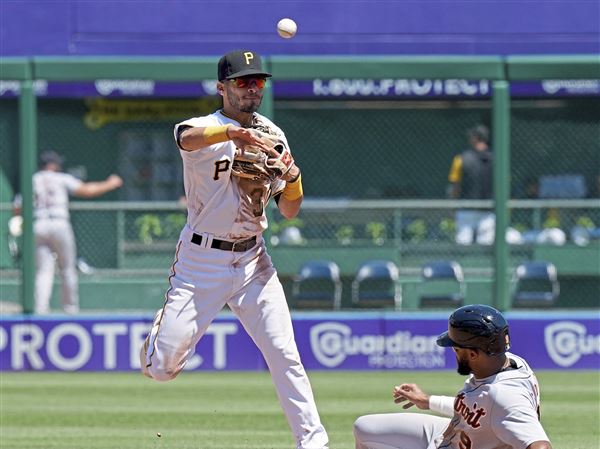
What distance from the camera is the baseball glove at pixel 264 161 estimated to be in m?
6.14

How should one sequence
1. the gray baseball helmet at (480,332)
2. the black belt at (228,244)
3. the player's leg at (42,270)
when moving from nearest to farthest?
the gray baseball helmet at (480,332) → the black belt at (228,244) → the player's leg at (42,270)

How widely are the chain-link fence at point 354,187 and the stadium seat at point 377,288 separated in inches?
3.8

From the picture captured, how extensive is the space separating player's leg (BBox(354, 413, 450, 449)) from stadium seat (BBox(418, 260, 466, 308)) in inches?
277

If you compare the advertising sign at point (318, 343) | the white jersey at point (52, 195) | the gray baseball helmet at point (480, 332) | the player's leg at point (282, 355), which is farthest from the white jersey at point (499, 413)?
the white jersey at point (52, 195)

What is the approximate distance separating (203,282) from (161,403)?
12.9 feet

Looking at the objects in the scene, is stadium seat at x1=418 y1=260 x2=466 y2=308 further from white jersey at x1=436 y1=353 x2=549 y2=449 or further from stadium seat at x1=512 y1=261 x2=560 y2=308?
white jersey at x1=436 y1=353 x2=549 y2=449

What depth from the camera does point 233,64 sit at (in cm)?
620

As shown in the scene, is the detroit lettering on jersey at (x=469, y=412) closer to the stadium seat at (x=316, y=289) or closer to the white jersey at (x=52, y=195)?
the stadium seat at (x=316, y=289)

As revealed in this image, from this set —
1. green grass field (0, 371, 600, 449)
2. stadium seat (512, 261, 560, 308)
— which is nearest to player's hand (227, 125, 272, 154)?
green grass field (0, 371, 600, 449)

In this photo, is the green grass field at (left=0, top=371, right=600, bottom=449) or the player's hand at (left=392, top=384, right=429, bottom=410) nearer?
the player's hand at (left=392, top=384, right=429, bottom=410)

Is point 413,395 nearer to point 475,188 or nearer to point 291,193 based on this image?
point 291,193

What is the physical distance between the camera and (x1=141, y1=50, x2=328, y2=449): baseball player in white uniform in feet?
20.3

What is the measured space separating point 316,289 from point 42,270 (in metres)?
2.65

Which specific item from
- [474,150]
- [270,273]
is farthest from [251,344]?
[270,273]
